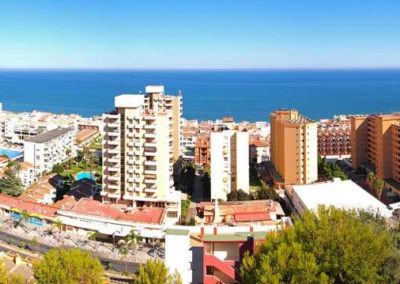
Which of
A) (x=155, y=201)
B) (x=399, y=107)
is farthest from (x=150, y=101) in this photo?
(x=399, y=107)

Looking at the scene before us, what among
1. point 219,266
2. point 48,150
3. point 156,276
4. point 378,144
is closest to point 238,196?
point 378,144

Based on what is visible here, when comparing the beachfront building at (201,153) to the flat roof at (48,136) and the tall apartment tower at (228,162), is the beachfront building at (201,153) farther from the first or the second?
the flat roof at (48,136)

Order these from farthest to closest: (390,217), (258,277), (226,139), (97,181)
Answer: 1. (97,181)
2. (226,139)
3. (390,217)
4. (258,277)

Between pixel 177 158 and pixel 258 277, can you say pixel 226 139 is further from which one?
pixel 258 277

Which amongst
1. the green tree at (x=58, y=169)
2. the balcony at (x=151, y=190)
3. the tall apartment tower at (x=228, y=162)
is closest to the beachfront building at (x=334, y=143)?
the tall apartment tower at (x=228, y=162)

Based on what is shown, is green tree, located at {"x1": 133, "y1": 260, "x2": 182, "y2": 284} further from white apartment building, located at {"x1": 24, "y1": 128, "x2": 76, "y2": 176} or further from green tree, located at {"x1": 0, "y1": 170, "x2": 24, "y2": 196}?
white apartment building, located at {"x1": 24, "y1": 128, "x2": 76, "y2": 176}

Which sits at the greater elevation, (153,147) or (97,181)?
(153,147)

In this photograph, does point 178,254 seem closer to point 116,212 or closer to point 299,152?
point 116,212

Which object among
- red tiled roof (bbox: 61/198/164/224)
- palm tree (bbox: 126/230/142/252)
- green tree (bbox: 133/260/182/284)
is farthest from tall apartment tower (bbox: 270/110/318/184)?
green tree (bbox: 133/260/182/284)
